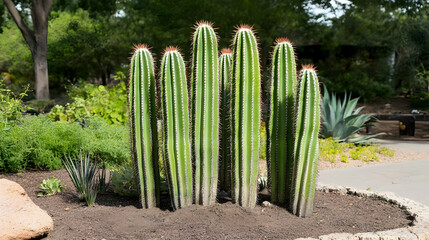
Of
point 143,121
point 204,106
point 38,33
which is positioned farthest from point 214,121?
point 38,33

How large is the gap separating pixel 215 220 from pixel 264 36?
11951 millimetres

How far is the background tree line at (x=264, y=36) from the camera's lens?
1463 cm

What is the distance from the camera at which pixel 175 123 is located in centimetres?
382

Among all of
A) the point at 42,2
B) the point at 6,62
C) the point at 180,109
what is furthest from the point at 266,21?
the point at 6,62

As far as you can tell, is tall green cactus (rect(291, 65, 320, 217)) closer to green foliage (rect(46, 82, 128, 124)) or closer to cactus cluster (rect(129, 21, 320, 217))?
cactus cluster (rect(129, 21, 320, 217))

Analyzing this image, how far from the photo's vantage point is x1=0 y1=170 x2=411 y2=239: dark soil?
3.46 meters

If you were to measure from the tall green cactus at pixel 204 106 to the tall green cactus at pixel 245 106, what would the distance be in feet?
0.56

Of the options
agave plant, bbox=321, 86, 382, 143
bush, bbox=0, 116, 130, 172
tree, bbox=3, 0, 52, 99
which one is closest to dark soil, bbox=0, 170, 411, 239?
bush, bbox=0, 116, 130, 172

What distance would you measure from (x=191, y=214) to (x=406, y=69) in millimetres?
19301

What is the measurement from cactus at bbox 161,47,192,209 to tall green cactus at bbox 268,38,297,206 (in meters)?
0.83

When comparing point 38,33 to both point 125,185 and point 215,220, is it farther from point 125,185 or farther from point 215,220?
point 215,220

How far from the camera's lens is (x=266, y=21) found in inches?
593

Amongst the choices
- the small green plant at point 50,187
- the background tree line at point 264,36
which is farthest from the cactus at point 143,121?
the background tree line at point 264,36

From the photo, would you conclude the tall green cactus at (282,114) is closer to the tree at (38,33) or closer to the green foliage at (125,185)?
the green foliage at (125,185)
